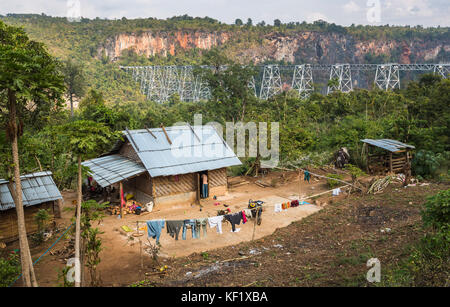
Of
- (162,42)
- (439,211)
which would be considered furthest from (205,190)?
(162,42)

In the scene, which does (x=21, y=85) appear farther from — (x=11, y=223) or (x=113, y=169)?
(x=113, y=169)

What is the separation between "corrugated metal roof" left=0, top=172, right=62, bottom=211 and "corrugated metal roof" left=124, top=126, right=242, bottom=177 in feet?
11.3

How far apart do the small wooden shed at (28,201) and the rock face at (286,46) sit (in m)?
63.4

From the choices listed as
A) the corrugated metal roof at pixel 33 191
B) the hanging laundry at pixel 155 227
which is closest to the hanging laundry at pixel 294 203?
the hanging laundry at pixel 155 227

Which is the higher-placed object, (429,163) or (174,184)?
(429,163)

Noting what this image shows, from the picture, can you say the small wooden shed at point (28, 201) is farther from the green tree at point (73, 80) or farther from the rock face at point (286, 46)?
the rock face at point (286, 46)

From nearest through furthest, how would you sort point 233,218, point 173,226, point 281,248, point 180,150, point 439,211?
point 439,211 < point 173,226 < point 281,248 < point 233,218 < point 180,150

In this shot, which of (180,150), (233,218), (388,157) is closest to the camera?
(233,218)

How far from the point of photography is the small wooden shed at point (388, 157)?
15413 mm

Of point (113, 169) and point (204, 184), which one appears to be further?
point (204, 184)

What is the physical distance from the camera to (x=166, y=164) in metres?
13.2

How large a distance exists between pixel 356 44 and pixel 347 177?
82.6 m

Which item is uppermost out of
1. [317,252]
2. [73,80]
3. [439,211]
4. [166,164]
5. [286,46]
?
[286,46]

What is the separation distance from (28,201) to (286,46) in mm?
79472
